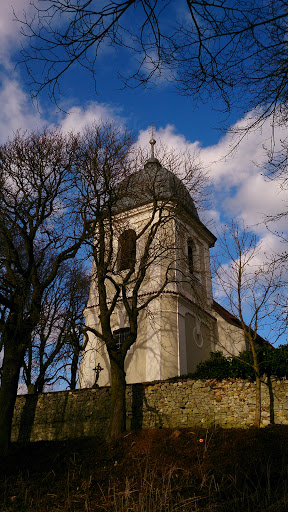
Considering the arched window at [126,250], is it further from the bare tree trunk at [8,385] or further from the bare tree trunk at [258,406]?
the bare tree trunk at [258,406]

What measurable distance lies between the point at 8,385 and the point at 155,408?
443 centimetres

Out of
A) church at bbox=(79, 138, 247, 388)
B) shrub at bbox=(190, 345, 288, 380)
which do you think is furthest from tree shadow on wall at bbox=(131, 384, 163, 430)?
church at bbox=(79, 138, 247, 388)

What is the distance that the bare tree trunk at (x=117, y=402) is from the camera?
39.0 ft

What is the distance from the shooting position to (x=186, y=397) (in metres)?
12.7

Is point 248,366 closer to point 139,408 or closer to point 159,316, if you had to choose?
point 139,408

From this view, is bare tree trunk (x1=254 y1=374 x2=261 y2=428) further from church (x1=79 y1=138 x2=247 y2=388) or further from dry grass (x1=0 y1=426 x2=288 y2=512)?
church (x1=79 y1=138 x2=247 y2=388)

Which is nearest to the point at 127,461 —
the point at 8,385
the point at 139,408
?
the point at 139,408

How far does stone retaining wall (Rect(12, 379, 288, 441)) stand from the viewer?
38.1ft

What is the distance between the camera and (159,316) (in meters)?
16.8

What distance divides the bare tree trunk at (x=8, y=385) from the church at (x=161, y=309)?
336cm

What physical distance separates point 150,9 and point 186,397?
11.2 meters

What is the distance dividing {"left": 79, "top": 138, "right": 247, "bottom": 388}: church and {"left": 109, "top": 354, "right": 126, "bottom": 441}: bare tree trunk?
295 cm

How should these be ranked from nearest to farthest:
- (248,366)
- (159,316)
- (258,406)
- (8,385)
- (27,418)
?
(258,406), (248,366), (8,385), (27,418), (159,316)

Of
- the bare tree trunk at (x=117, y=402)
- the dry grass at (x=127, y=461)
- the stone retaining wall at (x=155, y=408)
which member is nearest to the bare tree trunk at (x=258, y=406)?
the stone retaining wall at (x=155, y=408)
